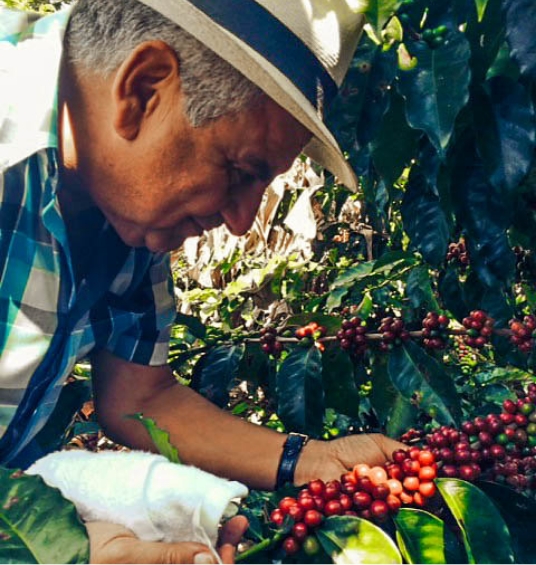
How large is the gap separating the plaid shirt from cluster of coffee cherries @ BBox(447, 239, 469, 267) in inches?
40.7

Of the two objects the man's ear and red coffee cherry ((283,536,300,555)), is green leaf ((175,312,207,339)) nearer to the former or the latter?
the man's ear

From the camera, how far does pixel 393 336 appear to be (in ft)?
5.61

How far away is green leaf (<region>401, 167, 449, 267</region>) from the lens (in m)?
1.76

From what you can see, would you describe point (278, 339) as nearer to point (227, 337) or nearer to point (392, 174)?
point (227, 337)

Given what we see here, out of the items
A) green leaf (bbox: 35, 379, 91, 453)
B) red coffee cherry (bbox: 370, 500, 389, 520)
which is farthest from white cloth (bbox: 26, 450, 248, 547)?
green leaf (bbox: 35, 379, 91, 453)

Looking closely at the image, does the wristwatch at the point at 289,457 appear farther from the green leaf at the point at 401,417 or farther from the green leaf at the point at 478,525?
the green leaf at the point at 478,525

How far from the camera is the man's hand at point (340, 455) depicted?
1.48 metres

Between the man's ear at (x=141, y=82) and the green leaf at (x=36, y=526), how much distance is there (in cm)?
82

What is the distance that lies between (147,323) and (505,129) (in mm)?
1144

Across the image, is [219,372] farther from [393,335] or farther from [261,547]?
[261,547]

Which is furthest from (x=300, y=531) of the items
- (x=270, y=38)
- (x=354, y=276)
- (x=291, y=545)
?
(x=354, y=276)

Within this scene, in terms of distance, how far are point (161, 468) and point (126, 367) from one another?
3.72 feet

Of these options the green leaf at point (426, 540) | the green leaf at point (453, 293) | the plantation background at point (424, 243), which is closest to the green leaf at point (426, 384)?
the plantation background at point (424, 243)

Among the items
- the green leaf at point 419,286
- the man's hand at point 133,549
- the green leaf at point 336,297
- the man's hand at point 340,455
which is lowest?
the man's hand at point 340,455
